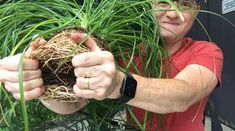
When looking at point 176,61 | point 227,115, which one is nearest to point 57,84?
point 176,61

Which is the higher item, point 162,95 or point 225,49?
point 162,95

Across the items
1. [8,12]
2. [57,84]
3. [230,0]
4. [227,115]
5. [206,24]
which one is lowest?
[227,115]

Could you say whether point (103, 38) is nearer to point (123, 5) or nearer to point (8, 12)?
point (123, 5)

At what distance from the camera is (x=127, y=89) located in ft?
2.37

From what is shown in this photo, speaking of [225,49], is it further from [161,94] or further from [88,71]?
[88,71]

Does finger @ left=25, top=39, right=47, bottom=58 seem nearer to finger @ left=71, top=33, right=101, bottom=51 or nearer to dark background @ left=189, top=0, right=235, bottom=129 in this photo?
finger @ left=71, top=33, right=101, bottom=51

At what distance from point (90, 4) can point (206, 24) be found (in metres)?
2.04

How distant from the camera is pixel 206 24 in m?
2.71

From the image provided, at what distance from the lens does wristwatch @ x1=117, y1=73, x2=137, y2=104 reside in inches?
28.1

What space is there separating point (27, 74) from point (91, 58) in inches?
4.1

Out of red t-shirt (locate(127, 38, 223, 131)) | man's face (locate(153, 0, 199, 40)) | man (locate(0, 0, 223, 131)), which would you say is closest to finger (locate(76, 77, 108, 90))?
man (locate(0, 0, 223, 131))

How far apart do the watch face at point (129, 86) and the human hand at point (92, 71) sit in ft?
0.20

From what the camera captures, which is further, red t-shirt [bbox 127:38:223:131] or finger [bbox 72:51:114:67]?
red t-shirt [bbox 127:38:223:131]

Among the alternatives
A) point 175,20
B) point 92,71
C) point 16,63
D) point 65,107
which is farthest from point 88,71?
point 175,20
